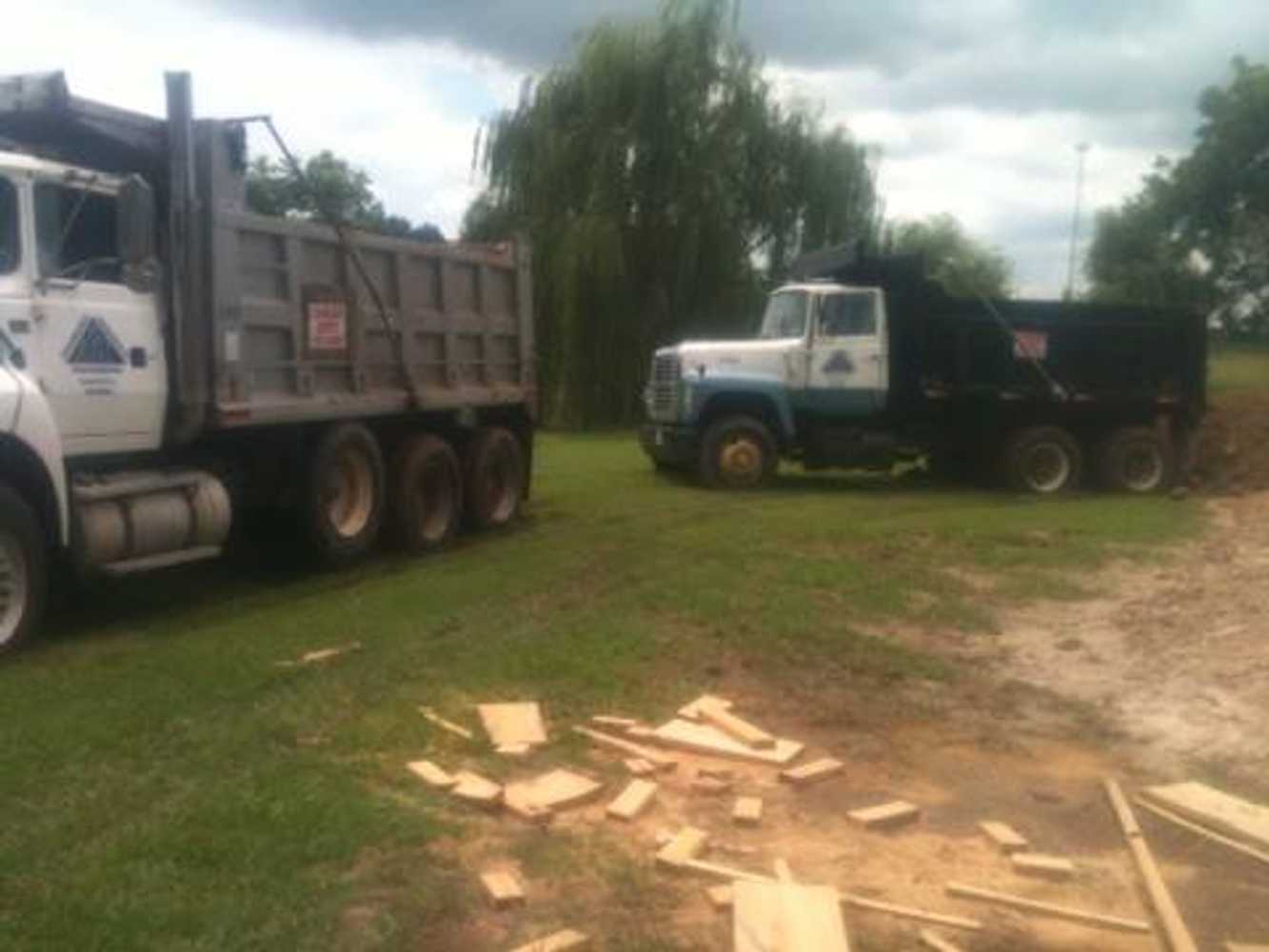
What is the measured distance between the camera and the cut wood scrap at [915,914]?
495cm

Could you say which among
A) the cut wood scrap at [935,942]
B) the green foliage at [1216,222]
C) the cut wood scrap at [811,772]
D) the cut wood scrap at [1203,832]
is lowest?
the cut wood scrap at [1203,832]

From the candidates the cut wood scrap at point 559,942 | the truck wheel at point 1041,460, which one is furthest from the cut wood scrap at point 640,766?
the truck wheel at point 1041,460

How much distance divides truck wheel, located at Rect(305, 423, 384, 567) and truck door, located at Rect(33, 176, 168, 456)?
1814mm

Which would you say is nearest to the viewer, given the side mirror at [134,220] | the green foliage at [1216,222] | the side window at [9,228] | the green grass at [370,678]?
the green grass at [370,678]

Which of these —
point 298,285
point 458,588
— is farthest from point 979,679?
point 298,285

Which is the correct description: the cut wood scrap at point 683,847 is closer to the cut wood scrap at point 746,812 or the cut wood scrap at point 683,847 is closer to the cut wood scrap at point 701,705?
the cut wood scrap at point 746,812

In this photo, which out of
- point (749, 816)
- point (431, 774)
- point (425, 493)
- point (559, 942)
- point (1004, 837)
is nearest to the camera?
point (559, 942)

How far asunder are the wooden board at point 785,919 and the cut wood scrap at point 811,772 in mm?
1270

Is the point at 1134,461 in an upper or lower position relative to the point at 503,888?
upper

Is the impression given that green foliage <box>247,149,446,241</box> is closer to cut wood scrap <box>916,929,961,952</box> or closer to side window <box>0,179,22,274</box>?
side window <box>0,179,22,274</box>

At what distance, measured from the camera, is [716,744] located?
6.90m

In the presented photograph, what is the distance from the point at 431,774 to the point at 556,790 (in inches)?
21.4

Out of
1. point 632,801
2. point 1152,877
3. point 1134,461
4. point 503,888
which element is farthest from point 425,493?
point 1134,461

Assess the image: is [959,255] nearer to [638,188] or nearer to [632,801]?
[638,188]
